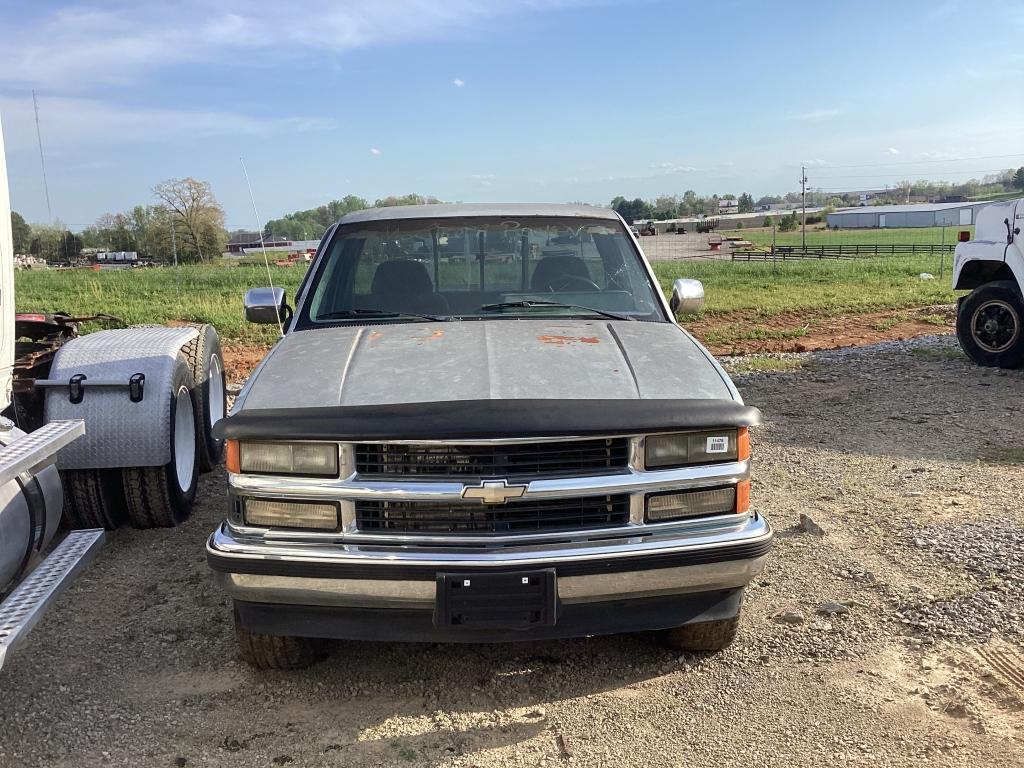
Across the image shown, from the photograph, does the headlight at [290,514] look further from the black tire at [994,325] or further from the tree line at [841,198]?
the tree line at [841,198]

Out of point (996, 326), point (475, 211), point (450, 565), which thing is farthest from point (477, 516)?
point (996, 326)

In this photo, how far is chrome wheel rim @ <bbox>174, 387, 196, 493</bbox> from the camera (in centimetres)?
483

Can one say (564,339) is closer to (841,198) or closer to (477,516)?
(477,516)

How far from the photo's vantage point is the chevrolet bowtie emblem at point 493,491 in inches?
109

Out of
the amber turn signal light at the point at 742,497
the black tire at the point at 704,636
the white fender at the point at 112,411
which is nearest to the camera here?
the amber turn signal light at the point at 742,497

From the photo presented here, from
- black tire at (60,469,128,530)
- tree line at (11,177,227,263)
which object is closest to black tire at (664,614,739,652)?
black tire at (60,469,128,530)

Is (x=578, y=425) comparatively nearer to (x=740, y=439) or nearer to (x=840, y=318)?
(x=740, y=439)

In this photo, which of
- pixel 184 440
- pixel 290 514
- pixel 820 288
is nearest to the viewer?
pixel 290 514

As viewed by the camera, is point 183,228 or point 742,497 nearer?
point 742,497

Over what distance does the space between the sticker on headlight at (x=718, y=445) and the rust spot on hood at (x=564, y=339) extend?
2.67 ft

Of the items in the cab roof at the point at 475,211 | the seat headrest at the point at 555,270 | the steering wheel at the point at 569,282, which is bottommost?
the steering wheel at the point at 569,282

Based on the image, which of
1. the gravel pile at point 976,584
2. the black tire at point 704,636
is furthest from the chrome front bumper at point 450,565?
the gravel pile at point 976,584

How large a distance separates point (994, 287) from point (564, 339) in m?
7.68

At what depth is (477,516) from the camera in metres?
2.84
